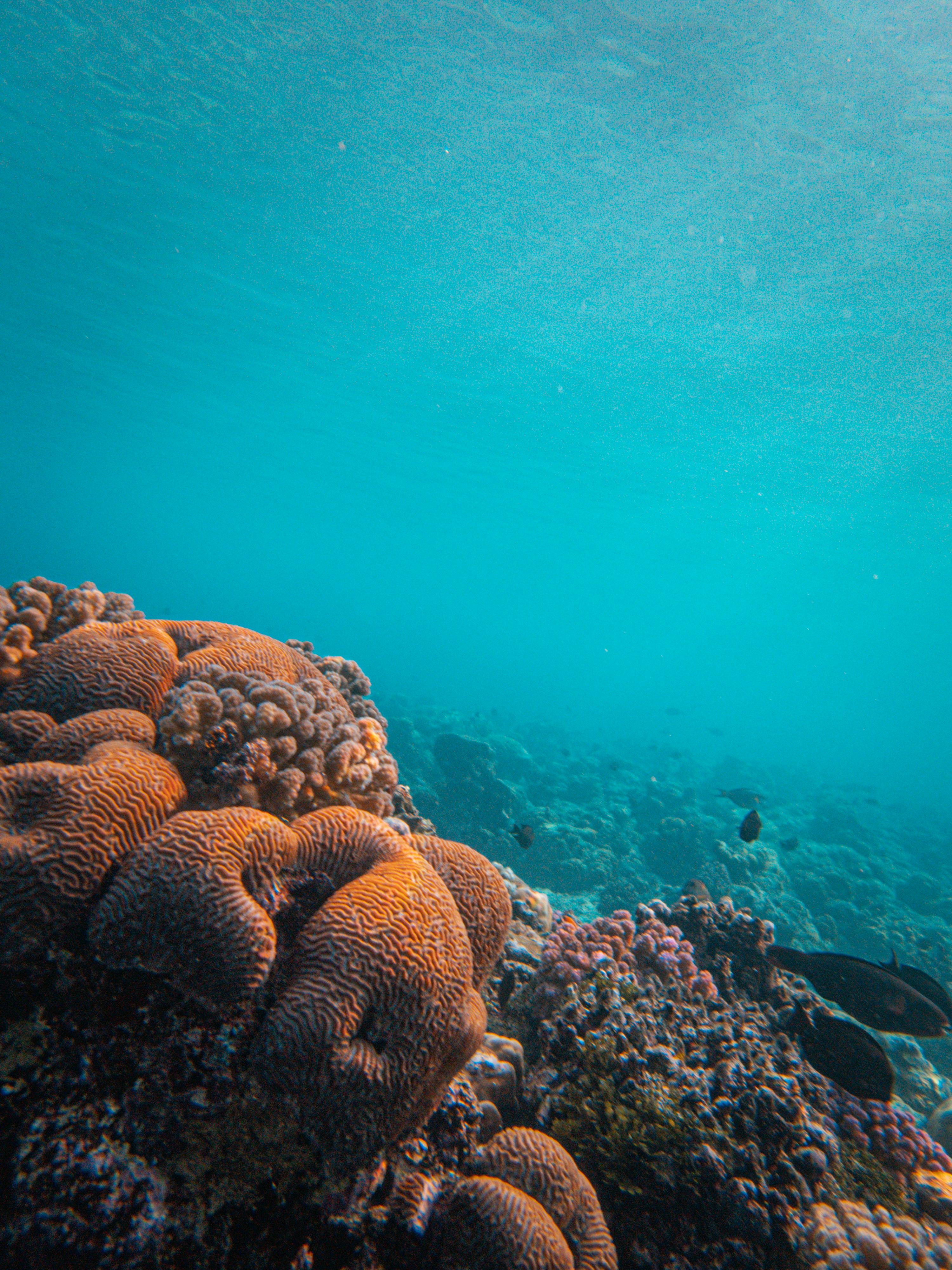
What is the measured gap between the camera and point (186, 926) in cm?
217

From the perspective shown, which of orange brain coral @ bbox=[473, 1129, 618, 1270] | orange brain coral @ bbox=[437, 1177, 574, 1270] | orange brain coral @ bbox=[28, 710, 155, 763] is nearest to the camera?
orange brain coral @ bbox=[437, 1177, 574, 1270]

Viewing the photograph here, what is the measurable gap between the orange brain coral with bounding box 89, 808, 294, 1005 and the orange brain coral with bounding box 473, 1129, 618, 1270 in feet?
5.25

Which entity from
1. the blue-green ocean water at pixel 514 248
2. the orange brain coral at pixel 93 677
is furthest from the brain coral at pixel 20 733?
the blue-green ocean water at pixel 514 248

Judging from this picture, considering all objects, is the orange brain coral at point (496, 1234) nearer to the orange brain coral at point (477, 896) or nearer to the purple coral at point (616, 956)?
the orange brain coral at point (477, 896)

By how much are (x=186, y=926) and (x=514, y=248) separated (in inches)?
745

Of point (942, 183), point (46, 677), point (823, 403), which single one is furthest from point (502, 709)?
point (46, 677)

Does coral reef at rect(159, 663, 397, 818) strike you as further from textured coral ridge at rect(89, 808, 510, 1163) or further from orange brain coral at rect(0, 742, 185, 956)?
textured coral ridge at rect(89, 808, 510, 1163)

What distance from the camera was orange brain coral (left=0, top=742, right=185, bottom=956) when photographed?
6.89ft

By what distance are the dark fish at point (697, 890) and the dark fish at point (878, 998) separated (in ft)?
6.99

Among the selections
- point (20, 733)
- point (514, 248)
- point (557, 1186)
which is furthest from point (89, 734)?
point (514, 248)

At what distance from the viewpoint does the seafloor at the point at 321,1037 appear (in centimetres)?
207

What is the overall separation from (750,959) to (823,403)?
22.6m

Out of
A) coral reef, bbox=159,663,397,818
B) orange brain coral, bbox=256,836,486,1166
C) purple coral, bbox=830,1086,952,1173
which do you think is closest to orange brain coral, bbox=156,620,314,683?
coral reef, bbox=159,663,397,818

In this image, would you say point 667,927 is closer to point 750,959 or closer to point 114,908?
point 750,959
